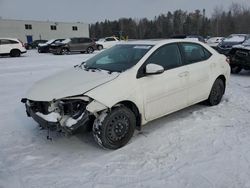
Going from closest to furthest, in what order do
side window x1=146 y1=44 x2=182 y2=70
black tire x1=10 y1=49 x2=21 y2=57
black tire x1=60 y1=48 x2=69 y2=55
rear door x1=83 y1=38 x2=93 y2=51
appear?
1. side window x1=146 y1=44 x2=182 y2=70
2. black tire x1=10 y1=49 x2=21 y2=57
3. black tire x1=60 y1=48 x2=69 y2=55
4. rear door x1=83 y1=38 x2=93 y2=51

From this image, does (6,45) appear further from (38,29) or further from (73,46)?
(38,29)

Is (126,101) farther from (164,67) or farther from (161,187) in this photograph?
(161,187)

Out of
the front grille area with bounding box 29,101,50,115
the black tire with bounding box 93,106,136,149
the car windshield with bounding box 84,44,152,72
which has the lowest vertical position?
the black tire with bounding box 93,106,136,149

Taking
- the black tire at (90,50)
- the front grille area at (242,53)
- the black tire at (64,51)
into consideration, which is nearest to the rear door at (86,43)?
the black tire at (90,50)

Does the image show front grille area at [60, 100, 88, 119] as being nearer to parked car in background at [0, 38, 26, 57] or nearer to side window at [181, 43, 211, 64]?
side window at [181, 43, 211, 64]

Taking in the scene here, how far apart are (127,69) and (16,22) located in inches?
2414

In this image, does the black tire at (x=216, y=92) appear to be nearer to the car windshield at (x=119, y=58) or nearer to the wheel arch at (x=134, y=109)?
the car windshield at (x=119, y=58)

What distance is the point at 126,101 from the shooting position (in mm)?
4500

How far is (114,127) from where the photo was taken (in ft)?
14.3

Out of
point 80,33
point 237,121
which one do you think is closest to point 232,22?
point 80,33

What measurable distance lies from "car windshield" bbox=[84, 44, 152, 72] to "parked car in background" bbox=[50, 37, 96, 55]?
21.4 m

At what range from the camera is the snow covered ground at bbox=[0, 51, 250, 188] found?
3580 millimetres

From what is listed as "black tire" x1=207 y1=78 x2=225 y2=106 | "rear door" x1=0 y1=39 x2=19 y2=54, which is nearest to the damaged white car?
"black tire" x1=207 y1=78 x2=225 y2=106

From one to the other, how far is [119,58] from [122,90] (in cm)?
108
